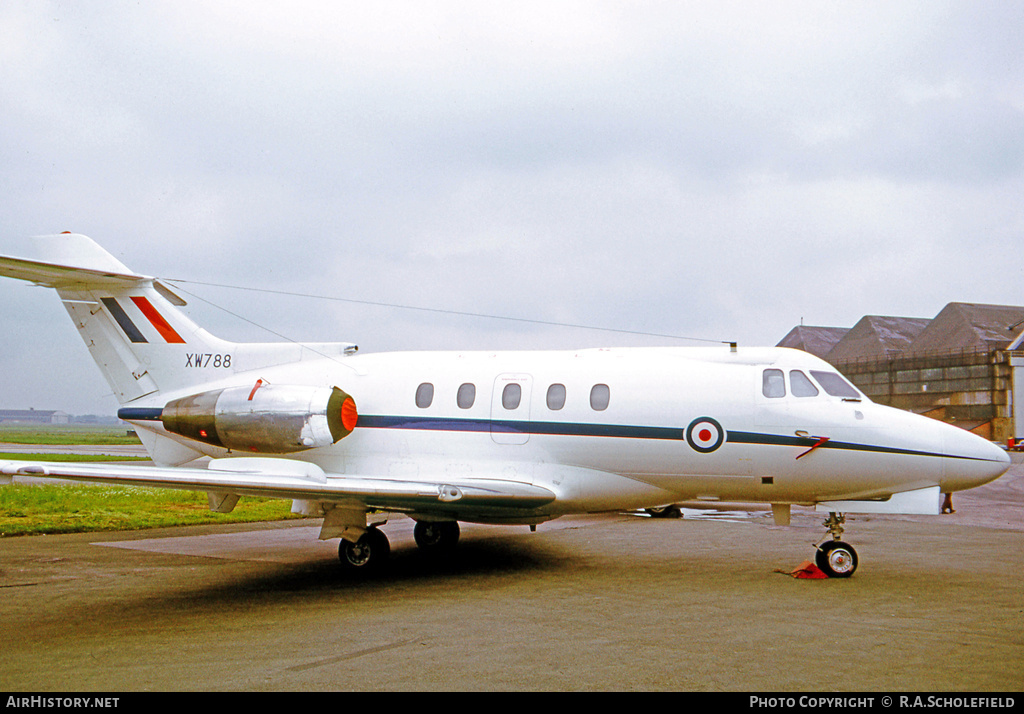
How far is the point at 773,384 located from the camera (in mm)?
10562

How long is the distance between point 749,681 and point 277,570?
7822 mm

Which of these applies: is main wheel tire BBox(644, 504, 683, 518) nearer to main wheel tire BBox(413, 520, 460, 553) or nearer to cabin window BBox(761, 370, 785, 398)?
main wheel tire BBox(413, 520, 460, 553)

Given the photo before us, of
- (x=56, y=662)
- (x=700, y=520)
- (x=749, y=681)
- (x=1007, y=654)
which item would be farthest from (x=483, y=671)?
(x=700, y=520)

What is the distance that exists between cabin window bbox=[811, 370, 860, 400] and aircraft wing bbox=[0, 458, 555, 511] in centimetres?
407

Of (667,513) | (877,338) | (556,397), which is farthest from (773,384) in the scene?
(877,338)

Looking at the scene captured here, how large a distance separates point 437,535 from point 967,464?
8.24 m

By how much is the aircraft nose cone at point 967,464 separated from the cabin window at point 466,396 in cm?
644

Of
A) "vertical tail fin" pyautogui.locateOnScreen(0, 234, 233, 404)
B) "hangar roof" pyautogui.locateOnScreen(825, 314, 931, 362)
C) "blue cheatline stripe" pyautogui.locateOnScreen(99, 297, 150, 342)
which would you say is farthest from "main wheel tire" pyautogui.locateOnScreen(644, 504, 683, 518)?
"hangar roof" pyautogui.locateOnScreen(825, 314, 931, 362)

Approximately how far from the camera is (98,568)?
11.3 m

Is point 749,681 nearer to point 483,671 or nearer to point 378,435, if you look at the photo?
point 483,671

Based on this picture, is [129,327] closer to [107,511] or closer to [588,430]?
[107,511]

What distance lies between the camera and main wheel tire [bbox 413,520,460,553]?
43.9ft

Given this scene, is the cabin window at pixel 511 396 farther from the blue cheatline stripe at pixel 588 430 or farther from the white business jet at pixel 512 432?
the blue cheatline stripe at pixel 588 430

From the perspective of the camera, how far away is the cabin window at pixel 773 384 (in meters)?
10.5
